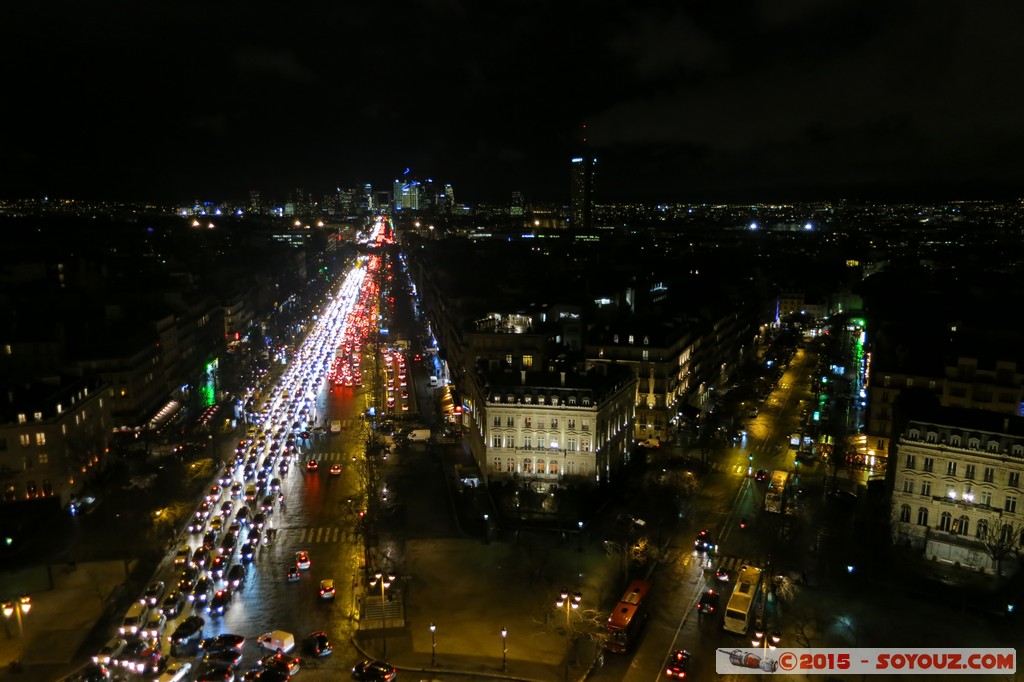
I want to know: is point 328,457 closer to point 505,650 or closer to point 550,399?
point 550,399

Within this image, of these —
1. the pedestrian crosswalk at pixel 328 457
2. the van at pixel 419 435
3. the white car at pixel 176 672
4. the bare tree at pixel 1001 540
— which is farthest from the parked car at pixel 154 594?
the bare tree at pixel 1001 540

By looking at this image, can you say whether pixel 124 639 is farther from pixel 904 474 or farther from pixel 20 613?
pixel 904 474

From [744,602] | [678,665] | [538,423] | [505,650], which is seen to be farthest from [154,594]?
[744,602]

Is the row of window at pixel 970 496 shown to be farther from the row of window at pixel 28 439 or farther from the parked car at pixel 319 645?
the row of window at pixel 28 439

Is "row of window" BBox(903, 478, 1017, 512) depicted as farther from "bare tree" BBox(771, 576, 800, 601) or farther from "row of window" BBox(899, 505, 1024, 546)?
"bare tree" BBox(771, 576, 800, 601)

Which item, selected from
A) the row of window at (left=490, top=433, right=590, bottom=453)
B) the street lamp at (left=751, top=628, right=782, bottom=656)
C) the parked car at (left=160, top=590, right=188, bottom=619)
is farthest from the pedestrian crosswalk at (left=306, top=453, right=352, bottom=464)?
the street lamp at (left=751, top=628, right=782, bottom=656)

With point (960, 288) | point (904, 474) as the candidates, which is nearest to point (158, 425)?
point (904, 474)
